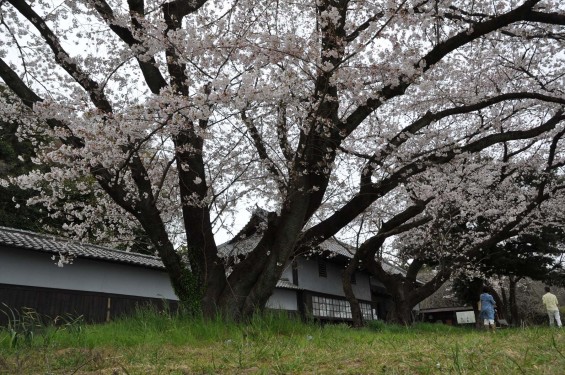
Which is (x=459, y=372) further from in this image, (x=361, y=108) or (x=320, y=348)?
(x=361, y=108)

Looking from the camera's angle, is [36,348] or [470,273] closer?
[36,348]

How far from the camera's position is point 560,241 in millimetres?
21359

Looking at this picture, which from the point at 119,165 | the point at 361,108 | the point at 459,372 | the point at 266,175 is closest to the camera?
the point at 459,372

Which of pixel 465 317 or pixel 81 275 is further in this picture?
pixel 465 317

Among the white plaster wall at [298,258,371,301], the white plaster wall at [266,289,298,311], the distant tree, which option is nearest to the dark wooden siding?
the white plaster wall at [266,289,298,311]

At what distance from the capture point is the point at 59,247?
514 inches

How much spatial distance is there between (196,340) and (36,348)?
1495 mm

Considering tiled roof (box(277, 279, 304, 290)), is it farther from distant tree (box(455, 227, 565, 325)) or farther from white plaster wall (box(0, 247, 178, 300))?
distant tree (box(455, 227, 565, 325))

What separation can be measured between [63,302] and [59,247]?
1.61 metres

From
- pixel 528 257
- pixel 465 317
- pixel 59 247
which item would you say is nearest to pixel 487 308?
pixel 528 257

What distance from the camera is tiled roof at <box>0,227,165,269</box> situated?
11.9 meters

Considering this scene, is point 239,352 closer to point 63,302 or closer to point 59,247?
point 63,302

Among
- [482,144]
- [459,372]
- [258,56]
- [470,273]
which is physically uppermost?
[258,56]

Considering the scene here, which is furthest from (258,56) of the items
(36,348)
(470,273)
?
(470,273)
